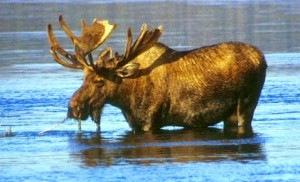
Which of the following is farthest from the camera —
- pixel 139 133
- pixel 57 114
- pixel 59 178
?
pixel 57 114

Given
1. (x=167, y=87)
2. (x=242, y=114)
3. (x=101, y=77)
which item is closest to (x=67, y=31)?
(x=101, y=77)

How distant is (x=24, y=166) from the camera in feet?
47.0

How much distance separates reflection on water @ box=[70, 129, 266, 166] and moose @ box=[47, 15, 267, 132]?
25 centimetres

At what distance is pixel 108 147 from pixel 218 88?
2.02m

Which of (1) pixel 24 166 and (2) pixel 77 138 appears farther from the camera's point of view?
(2) pixel 77 138

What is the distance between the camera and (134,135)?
1653 cm

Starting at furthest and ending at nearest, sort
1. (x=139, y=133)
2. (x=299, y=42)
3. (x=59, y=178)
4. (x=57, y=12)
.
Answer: (x=57, y=12), (x=299, y=42), (x=139, y=133), (x=59, y=178)

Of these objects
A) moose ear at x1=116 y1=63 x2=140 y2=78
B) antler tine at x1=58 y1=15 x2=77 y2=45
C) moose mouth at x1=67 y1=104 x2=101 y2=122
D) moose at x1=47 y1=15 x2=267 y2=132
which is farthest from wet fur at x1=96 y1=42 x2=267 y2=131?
antler tine at x1=58 y1=15 x2=77 y2=45

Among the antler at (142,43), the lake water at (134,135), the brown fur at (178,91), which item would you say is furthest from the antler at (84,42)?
the lake water at (134,135)

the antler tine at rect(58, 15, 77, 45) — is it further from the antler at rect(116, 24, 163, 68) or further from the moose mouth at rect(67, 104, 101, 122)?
the moose mouth at rect(67, 104, 101, 122)

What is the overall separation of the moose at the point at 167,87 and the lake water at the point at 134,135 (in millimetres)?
241

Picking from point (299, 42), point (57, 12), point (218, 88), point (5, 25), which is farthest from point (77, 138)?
point (57, 12)

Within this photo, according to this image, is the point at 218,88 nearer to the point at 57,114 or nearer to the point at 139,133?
the point at 139,133

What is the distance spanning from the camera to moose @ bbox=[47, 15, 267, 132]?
16.8m
